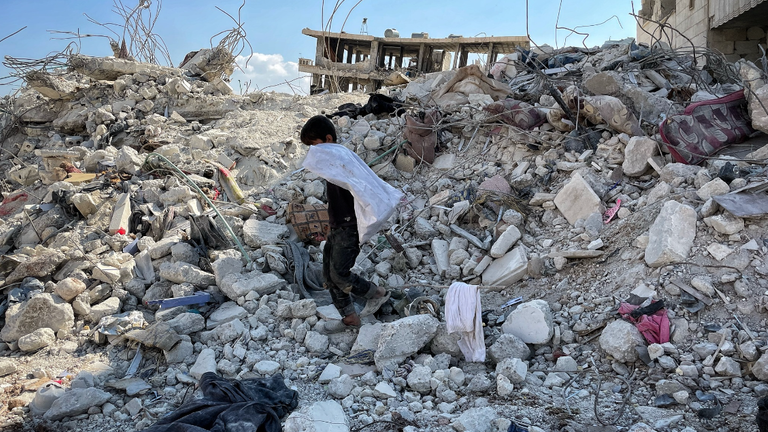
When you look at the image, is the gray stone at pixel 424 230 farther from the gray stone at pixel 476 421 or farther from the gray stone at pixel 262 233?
the gray stone at pixel 476 421

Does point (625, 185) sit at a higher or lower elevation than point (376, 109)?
Answer: lower

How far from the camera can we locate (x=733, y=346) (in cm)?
247

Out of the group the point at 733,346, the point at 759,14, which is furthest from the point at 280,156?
A: the point at 759,14

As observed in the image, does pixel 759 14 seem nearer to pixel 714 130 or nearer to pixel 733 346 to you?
pixel 714 130

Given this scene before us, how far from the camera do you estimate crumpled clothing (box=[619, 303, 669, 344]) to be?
2.62 meters

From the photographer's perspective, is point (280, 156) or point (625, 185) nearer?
point (625, 185)

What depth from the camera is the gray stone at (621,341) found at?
8.51 ft

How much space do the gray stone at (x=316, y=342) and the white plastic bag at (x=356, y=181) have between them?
696mm

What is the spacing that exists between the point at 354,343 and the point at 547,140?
2.98m

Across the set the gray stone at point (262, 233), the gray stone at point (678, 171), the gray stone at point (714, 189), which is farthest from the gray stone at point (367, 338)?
the gray stone at point (678, 171)

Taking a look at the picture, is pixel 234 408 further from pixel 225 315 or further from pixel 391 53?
pixel 391 53

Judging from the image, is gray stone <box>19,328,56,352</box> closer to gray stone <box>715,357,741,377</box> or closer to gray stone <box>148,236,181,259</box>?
gray stone <box>148,236,181,259</box>

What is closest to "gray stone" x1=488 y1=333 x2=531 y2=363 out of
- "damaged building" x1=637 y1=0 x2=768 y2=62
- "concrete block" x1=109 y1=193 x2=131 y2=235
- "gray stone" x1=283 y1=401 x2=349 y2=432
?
"gray stone" x1=283 y1=401 x2=349 y2=432

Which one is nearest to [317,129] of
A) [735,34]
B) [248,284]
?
[248,284]
